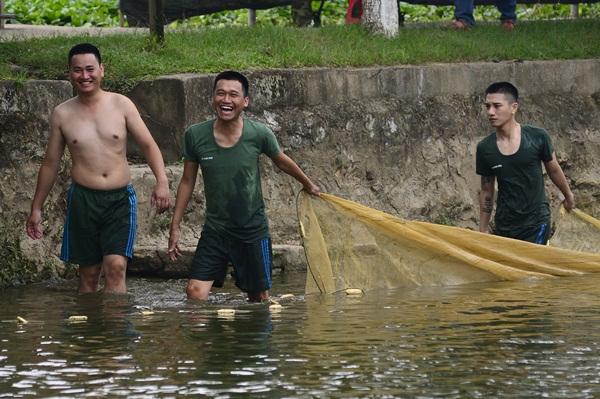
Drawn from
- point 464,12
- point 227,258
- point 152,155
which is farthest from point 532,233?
point 464,12

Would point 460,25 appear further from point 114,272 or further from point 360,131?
point 114,272

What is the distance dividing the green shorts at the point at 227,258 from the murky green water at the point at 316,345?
0.73 feet

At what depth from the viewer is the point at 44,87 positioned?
42.4ft

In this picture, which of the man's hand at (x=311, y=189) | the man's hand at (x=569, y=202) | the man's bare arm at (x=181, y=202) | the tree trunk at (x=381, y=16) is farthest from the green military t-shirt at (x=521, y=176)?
the tree trunk at (x=381, y=16)

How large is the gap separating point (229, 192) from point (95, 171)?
0.98 metres

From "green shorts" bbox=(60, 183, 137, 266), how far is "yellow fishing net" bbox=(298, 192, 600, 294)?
49.6 inches

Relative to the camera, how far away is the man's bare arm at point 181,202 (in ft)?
35.1

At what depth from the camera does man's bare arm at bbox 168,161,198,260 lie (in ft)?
35.1

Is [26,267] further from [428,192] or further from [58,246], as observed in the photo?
[428,192]

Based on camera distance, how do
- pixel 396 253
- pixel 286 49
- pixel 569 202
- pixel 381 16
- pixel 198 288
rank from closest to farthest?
pixel 198 288
pixel 396 253
pixel 569 202
pixel 286 49
pixel 381 16

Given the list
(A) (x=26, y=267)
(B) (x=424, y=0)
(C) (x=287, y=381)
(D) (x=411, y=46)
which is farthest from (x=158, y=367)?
(B) (x=424, y=0)

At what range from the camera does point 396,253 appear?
1187 centimetres

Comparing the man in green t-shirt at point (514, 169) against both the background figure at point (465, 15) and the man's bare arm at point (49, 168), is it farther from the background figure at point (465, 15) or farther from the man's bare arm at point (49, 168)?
the background figure at point (465, 15)

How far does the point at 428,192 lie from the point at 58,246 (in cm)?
389
